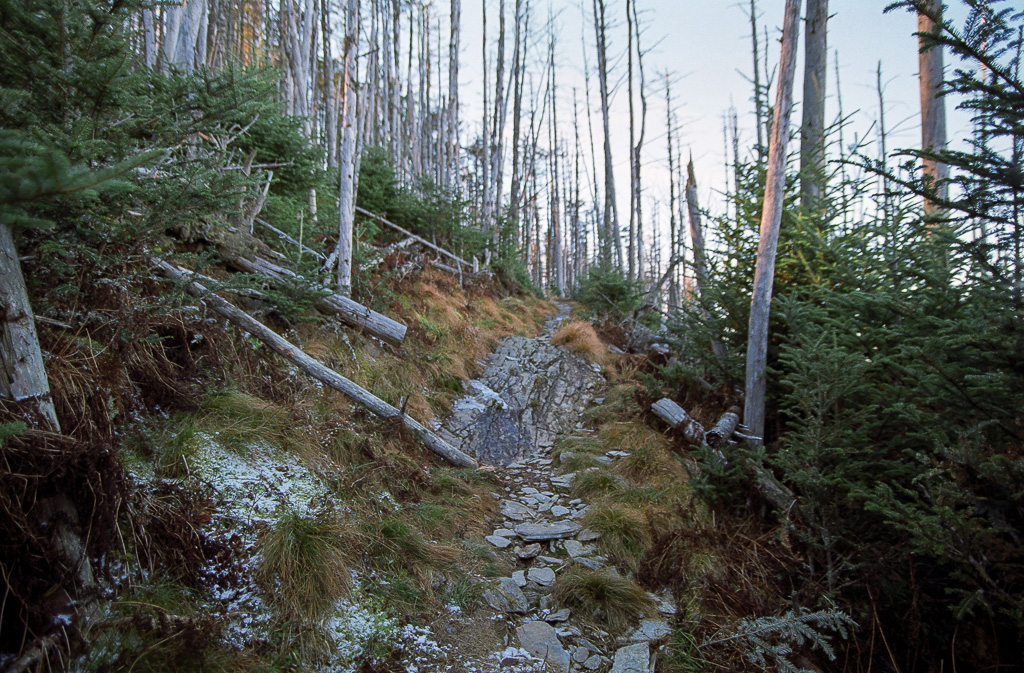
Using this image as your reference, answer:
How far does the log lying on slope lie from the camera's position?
10.5 feet

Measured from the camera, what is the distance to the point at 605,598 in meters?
3.02

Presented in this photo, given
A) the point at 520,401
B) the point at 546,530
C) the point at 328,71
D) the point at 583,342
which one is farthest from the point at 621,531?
the point at 328,71

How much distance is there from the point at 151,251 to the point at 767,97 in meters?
5.76

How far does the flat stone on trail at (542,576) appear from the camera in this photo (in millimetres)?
3303

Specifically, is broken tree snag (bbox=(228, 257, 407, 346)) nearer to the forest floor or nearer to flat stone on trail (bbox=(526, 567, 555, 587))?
the forest floor

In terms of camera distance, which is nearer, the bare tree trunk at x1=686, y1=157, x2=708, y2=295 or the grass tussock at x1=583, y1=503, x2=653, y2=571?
the grass tussock at x1=583, y1=503, x2=653, y2=571

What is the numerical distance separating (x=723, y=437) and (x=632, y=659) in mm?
2276

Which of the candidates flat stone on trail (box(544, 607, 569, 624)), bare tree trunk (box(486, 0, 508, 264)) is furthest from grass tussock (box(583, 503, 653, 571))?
bare tree trunk (box(486, 0, 508, 264))

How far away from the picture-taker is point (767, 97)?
495 cm

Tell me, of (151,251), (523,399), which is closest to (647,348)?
(523,399)

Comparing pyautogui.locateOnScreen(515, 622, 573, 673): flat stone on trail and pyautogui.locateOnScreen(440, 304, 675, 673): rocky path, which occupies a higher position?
pyautogui.locateOnScreen(440, 304, 675, 673): rocky path

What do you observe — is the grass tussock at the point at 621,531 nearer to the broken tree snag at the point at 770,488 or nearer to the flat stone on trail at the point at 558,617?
the flat stone on trail at the point at 558,617

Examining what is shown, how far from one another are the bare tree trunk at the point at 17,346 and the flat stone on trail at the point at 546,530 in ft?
10.0

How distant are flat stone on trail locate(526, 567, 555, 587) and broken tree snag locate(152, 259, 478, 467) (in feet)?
4.97
